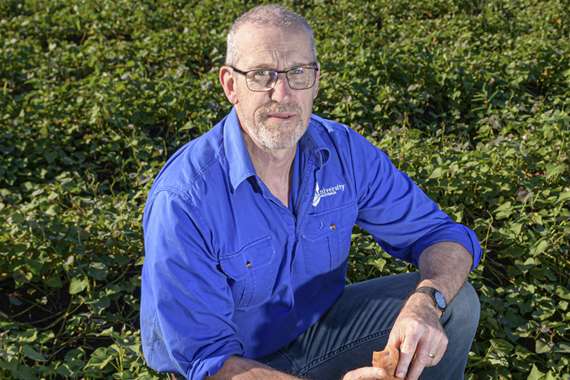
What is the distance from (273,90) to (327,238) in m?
0.54

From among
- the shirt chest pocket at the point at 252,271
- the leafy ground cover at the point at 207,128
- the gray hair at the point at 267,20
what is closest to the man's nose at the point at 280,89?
the gray hair at the point at 267,20

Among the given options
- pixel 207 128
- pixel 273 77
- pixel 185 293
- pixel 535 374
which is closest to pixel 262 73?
pixel 273 77

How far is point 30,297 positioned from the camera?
3.48 meters

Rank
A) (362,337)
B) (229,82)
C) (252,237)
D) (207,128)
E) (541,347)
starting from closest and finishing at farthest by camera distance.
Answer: (252,237) → (229,82) → (362,337) → (541,347) → (207,128)

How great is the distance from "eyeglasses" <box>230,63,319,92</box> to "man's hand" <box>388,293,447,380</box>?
791 millimetres

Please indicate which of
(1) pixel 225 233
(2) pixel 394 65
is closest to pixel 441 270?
(1) pixel 225 233

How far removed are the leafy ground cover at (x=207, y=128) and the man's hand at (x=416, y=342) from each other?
2.59 ft

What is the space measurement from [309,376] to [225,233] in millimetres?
644

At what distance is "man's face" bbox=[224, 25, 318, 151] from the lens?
2.25 meters

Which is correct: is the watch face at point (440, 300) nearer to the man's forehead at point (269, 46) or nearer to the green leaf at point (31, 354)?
the man's forehead at point (269, 46)

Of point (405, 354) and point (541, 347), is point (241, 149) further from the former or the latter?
point (541, 347)

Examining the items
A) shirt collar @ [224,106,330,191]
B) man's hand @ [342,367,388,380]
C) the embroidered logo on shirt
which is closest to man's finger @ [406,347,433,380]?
man's hand @ [342,367,388,380]

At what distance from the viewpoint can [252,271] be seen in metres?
2.26

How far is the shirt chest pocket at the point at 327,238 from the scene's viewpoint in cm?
Answer: 241
